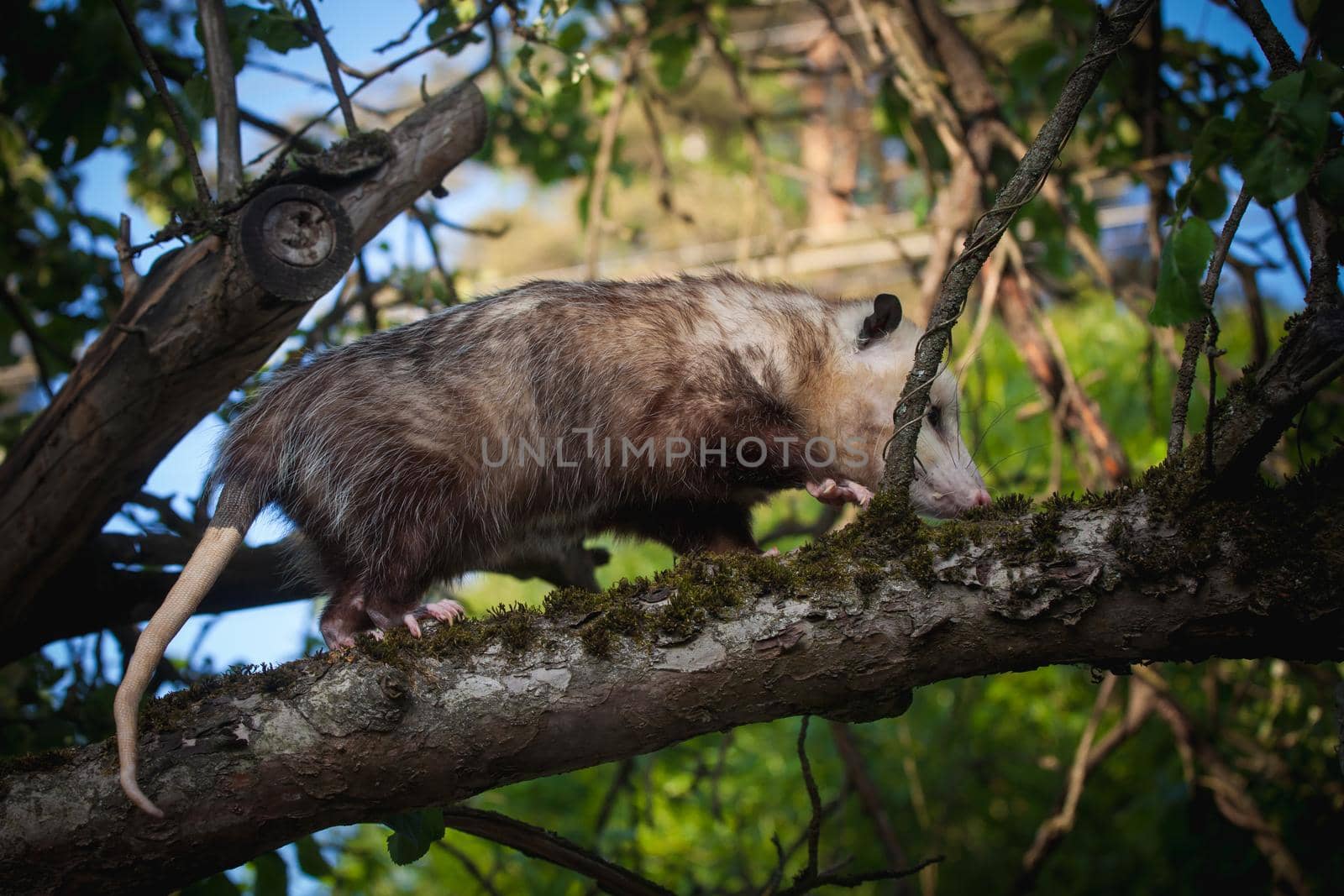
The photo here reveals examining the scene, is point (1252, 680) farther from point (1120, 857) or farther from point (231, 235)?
point (231, 235)

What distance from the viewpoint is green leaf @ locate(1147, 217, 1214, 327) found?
1.16 meters

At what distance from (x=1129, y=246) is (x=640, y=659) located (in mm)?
6992

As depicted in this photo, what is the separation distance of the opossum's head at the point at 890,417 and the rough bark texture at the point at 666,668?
2.60 feet

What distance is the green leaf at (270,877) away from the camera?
2.27 metres

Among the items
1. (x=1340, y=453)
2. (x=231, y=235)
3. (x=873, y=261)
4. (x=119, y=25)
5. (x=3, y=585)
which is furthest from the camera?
(x=873, y=261)

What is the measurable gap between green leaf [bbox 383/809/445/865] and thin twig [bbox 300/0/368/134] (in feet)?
4.69

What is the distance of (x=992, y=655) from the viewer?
4.74 feet

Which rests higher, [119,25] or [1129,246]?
[1129,246]

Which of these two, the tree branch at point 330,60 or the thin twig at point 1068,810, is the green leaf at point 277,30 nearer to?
the tree branch at point 330,60

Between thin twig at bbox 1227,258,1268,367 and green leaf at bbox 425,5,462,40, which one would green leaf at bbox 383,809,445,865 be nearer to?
green leaf at bbox 425,5,462,40

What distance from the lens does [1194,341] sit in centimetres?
145

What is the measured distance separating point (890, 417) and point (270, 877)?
5.59 feet

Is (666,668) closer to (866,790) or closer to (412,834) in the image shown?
(412,834)

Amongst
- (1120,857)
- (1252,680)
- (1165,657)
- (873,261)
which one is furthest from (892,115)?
(873,261)
